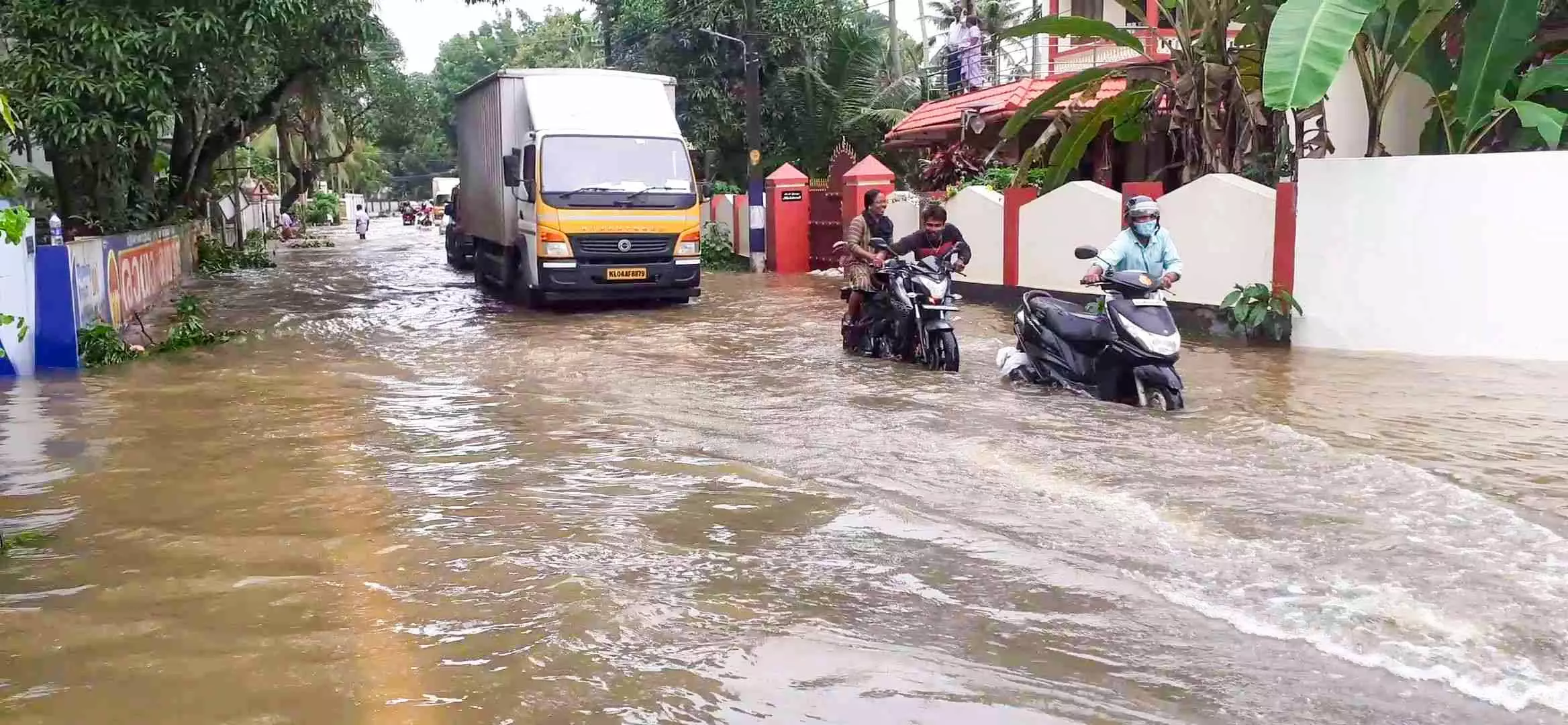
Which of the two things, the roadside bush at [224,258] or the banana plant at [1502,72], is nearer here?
the banana plant at [1502,72]

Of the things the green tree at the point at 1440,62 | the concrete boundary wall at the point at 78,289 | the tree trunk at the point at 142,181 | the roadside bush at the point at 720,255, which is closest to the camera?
the green tree at the point at 1440,62

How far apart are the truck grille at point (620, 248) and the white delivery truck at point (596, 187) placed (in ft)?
0.04

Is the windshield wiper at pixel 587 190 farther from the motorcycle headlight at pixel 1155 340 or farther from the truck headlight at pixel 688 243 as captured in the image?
the motorcycle headlight at pixel 1155 340


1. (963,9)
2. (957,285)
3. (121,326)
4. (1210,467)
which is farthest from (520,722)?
(963,9)

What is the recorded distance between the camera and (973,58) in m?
23.6

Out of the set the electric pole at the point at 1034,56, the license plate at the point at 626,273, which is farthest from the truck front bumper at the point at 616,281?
the electric pole at the point at 1034,56

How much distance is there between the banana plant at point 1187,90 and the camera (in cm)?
1259

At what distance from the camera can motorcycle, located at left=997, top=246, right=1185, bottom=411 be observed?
26.3ft

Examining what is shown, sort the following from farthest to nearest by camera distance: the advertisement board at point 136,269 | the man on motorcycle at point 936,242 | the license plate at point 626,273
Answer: the license plate at point 626,273 < the advertisement board at point 136,269 < the man on motorcycle at point 936,242

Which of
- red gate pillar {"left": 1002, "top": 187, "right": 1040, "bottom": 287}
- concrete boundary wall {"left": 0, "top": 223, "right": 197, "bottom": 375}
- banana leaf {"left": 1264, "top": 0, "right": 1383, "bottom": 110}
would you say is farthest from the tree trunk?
banana leaf {"left": 1264, "top": 0, "right": 1383, "bottom": 110}

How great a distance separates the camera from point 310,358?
11680 millimetres

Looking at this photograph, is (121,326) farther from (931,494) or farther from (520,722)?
(520,722)

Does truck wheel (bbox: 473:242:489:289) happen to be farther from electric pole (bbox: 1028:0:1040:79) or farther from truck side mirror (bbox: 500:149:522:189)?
electric pole (bbox: 1028:0:1040:79)

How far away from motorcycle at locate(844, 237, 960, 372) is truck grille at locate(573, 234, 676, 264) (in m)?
5.30
